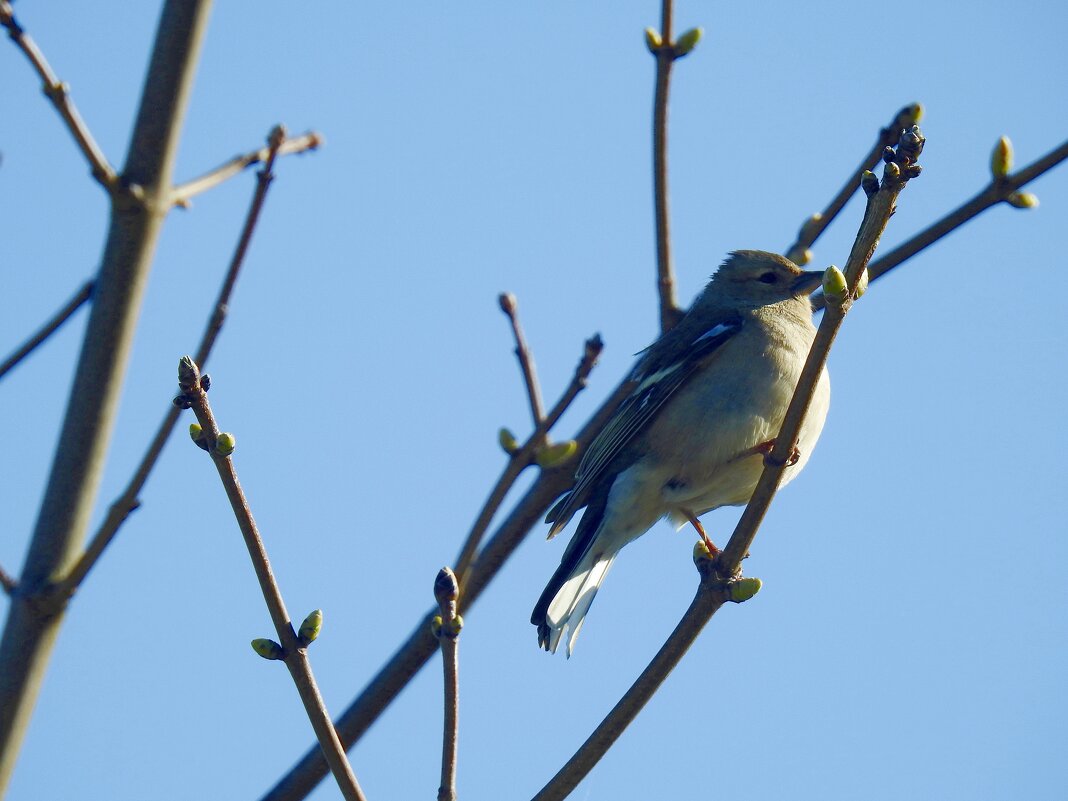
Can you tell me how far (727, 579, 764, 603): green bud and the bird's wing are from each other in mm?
1999

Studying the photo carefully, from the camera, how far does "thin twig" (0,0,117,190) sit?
3031 millimetres

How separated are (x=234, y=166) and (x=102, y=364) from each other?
86 cm

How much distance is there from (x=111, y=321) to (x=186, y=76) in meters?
0.74

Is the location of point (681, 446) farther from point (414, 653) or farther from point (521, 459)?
point (521, 459)

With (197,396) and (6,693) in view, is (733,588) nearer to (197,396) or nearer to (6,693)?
(197,396)

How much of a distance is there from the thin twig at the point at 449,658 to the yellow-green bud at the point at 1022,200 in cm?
260

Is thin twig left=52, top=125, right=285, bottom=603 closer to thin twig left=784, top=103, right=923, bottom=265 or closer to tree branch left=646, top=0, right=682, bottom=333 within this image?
tree branch left=646, top=0, right=682, bottom=333

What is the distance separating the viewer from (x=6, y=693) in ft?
8.96

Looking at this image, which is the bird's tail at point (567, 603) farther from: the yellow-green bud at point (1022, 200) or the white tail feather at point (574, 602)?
the yellow-green bud at point (1022, 200)

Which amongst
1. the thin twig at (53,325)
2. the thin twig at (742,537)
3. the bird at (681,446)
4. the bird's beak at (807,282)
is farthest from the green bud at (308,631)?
the bird's beak at (807,282)

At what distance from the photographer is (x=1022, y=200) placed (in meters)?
3.98

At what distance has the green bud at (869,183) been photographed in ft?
9.41

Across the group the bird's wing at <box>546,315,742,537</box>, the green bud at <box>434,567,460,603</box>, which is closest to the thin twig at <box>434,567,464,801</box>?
the green bud at <box>434,567,460,603</box>

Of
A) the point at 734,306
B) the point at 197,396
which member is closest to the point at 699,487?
the point at 734,306
